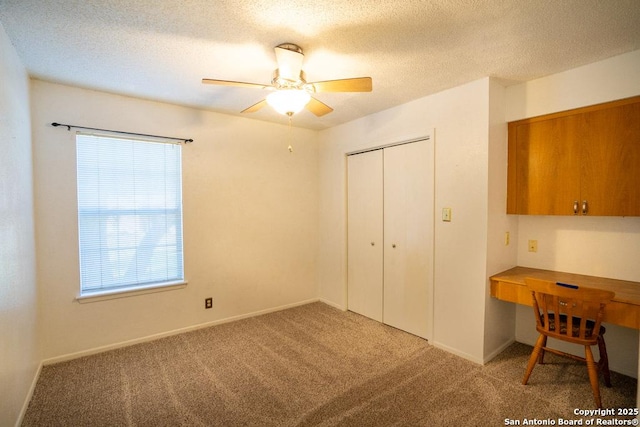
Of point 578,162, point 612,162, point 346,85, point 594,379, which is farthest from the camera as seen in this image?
point 578,162

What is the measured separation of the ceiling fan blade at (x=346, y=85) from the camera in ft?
5.92

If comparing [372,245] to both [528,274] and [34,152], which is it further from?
[34,152]

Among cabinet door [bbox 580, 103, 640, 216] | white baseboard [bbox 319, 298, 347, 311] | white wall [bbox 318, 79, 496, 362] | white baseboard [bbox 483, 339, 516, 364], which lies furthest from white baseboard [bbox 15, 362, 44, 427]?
cabinet door [bbox 580, 103, 640, 216]

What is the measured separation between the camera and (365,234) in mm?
3664

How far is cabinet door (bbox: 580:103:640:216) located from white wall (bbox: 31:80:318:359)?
2.88 m

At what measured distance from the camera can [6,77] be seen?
1.79 m

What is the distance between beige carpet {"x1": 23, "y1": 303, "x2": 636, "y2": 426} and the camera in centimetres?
194

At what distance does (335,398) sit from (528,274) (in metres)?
1.92

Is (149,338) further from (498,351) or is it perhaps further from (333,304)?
(498,351)

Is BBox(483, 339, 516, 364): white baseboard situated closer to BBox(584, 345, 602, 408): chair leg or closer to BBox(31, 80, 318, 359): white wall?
BBox(584, 345, 602, 408): chair leg

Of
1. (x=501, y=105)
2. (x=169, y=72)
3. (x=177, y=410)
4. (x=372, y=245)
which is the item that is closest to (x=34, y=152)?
(x=169, y=72)

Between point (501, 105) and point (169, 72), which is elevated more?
point (169, 72)

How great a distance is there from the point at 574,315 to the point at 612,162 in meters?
1.16

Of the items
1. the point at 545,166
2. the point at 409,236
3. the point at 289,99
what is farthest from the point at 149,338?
the point at 545,166
